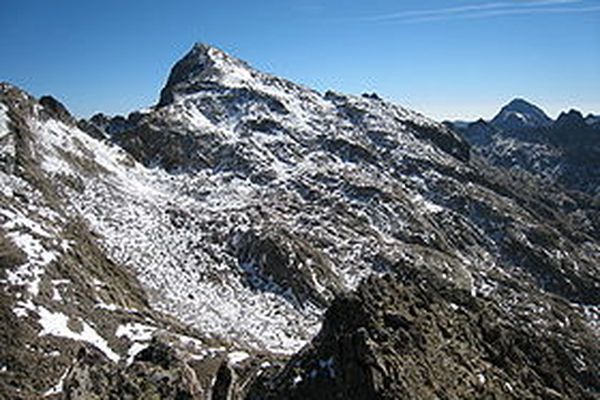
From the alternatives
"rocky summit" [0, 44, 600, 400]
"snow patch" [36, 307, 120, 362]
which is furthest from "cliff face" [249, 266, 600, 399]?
"snow patch" [36, 307, 120, 362]

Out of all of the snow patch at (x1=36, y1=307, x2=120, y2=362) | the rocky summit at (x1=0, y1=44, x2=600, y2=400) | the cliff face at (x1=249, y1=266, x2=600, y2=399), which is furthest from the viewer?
the snow patch at (x1=36, y1=307, x2=120, y2=362)

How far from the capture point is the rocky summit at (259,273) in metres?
29.4

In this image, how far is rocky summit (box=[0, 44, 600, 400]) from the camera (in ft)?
96.3

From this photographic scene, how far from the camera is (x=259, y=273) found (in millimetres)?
111188

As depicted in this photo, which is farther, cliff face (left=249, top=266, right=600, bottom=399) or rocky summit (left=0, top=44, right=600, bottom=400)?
rocky summit (left=0, top=44, right=600, bottom=400)

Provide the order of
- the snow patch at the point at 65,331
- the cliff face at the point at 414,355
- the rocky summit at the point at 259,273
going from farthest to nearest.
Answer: the snow patch at the point at 65,331
the rocky summit at the point at 259,273
the cliff face at the point at 414,355

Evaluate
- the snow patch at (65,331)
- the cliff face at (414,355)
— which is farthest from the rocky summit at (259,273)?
the snow patch at (65,331)

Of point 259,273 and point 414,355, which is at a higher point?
point 259,273

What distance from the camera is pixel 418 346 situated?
28.2 meters

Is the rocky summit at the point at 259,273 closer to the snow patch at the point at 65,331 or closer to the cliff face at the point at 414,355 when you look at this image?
the cliff face at the point at 414,355

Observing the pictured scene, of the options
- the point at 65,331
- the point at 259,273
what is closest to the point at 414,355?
the point at 65,331

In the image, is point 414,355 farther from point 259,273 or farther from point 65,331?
point 259,273

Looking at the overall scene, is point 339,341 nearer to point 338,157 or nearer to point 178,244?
point 178,244

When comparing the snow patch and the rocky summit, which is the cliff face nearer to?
the rocky summit
